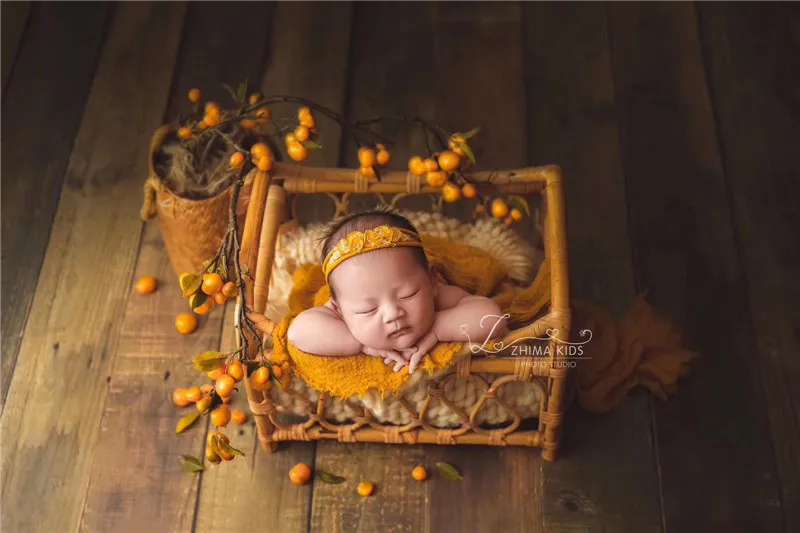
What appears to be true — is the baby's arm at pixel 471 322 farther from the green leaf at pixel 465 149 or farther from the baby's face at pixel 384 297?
the green leaf at pixel 465 149

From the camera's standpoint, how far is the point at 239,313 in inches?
52.0

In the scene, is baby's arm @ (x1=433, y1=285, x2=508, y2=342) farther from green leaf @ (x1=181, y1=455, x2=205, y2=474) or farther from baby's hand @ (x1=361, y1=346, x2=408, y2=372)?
green leaf @ (x1=181, y1=455, x2=205, y2=474)

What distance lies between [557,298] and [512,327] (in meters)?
0.18

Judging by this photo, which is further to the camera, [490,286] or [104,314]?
[104,314]

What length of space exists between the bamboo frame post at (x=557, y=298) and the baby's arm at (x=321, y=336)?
0.31 meters

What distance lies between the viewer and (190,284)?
4.10 feet

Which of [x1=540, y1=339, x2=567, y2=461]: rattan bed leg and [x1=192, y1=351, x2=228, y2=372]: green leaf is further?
[x1=540, y1=339, x2=567, y2=461]: rattan bed leg

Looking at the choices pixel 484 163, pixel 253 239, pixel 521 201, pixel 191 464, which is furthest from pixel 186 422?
pixel 484 163

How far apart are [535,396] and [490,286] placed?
0.21 m

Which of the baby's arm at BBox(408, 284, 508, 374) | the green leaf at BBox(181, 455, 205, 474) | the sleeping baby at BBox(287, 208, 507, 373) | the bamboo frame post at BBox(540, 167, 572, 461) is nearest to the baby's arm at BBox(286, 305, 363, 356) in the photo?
the sleeping baby at BBox(287, 208, 507, 373)

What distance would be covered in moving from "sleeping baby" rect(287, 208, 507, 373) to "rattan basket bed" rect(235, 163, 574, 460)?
51mm

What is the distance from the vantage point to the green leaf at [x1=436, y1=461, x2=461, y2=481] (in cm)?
160

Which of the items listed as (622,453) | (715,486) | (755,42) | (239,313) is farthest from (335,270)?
(755,42)

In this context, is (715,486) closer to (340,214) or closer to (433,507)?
(433,507)
